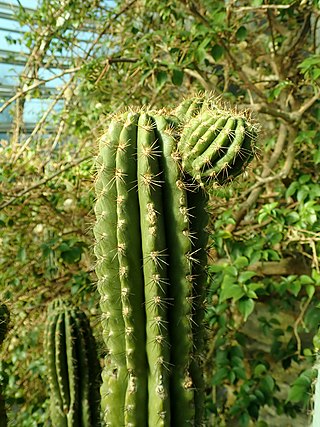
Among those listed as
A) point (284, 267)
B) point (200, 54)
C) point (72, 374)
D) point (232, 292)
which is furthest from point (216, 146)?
point (284, 267)

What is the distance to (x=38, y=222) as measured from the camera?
265 cm

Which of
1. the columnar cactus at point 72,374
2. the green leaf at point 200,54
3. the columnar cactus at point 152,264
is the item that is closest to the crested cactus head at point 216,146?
the columnar cactus at point 152,264

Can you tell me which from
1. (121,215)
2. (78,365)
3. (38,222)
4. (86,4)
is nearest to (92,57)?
(86,4)

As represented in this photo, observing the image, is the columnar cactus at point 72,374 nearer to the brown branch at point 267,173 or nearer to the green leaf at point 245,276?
the green leaf at point 245,276

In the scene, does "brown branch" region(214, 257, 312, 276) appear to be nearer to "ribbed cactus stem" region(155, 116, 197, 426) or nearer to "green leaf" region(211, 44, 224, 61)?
"green leaf" region(211, 44, 224, 61)

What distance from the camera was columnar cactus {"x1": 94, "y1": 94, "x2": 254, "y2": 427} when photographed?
40.2 inches

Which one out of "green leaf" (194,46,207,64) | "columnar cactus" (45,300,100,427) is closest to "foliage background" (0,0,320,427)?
"green leaf" (194,46,207,64)

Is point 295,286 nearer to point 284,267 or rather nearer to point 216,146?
point 284,267

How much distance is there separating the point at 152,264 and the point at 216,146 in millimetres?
272

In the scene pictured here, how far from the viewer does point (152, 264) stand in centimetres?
102

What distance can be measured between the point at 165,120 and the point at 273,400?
173 centimetres

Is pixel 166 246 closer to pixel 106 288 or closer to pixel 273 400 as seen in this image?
pixel 106 288

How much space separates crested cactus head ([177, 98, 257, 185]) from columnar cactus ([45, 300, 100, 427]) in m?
0.87

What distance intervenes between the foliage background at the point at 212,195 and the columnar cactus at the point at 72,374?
0.30 metres
